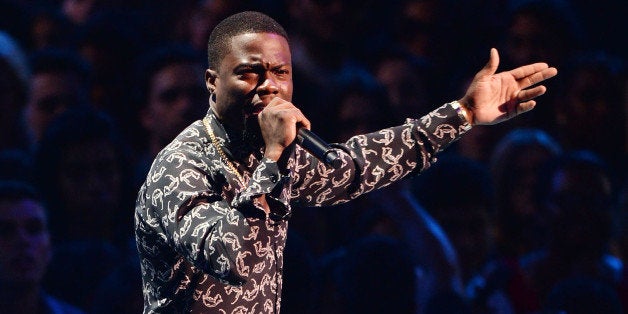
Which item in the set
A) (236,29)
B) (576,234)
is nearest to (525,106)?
(236,29)

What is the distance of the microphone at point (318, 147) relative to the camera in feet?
7.91

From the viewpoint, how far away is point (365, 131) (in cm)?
548

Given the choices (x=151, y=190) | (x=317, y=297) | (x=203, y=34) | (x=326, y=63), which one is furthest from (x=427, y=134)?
(x=203, y=34)

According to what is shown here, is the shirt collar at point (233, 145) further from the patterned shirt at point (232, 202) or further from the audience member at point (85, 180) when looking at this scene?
the audience member at point (85, 180)

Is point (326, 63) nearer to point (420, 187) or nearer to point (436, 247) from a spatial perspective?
point (420, 187)

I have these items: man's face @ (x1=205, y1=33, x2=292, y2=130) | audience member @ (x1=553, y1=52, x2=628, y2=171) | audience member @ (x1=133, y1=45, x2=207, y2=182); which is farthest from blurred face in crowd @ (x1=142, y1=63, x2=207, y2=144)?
man's face @ (x1=205, y1=33, x2=292, y2=130)

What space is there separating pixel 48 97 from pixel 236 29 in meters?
3.23

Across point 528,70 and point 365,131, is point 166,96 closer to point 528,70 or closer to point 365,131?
point 365,131

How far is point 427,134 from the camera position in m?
3.13

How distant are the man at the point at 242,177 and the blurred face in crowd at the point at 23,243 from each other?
176 cm

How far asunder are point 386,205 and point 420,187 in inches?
13.3

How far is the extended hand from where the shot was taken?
3.13 m

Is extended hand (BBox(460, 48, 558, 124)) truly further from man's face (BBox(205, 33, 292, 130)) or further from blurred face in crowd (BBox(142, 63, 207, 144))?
blurred face in crowd (BBox(142, 63, 207, 144))

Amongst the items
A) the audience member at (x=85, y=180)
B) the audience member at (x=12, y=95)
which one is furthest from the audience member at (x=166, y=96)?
the audience member at (x=12, y=95)
